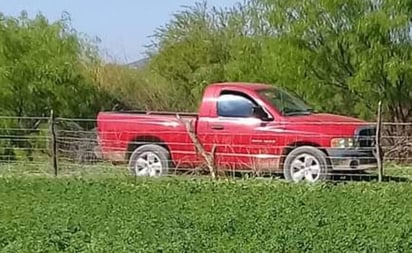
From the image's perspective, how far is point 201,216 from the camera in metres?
10.4

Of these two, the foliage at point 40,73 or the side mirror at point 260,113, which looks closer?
the side mirror at point 260,113

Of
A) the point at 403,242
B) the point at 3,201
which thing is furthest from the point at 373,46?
the point at 403,242

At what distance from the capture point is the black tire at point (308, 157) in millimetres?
14547

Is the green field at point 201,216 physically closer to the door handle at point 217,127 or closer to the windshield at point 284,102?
the door handle at point 217,127

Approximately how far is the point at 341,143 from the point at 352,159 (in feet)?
1.01

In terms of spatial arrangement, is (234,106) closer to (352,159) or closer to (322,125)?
(322,125)

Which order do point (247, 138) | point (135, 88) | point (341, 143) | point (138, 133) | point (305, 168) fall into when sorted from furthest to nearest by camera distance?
point (135, 88)
point (138, 133)
point (247, 138)
point (305, 168)
point (341, 143)

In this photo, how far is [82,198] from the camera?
39.8ft

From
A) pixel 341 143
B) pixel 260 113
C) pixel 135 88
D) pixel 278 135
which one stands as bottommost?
pixel 341 143

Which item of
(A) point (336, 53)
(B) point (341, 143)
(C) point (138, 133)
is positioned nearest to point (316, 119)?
(B) point (341, 143)

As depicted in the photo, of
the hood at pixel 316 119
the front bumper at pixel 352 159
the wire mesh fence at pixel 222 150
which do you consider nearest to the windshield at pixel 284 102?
the hood at pixel 316 119

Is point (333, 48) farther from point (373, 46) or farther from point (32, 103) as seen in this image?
point (32, 103)

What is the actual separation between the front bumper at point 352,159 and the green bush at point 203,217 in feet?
4.00

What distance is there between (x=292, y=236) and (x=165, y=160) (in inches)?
259
